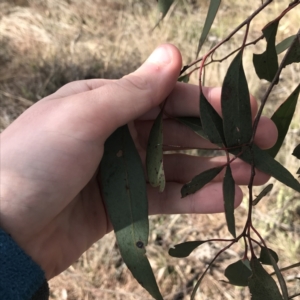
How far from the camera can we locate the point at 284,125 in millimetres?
929

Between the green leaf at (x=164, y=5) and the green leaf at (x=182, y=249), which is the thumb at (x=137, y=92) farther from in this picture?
the green leaf at (x=182, y=249)

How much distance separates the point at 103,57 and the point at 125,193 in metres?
1.67

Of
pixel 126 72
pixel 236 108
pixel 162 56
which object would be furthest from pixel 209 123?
pixel 126 72

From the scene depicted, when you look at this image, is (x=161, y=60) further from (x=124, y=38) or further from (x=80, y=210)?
(x=124, y=38)

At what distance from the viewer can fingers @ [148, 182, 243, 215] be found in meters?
0.93

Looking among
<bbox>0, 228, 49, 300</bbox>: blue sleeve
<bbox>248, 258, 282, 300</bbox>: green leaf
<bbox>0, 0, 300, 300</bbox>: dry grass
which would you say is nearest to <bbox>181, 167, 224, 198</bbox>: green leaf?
<bbox>248, 258, 282, 300</bbox>: green leaf

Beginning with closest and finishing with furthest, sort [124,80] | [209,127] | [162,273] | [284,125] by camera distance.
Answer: [209,127], [124,80], [284,125], [162,273]

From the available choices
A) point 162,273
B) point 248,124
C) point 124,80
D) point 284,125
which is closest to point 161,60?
point 124,80

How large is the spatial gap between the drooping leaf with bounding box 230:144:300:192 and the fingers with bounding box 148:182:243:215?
8.2 inches

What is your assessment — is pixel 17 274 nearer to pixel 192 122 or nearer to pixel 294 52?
pixel 192 122

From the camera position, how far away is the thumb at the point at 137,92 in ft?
2.48

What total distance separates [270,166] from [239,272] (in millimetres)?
218

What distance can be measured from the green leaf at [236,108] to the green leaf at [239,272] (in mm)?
231

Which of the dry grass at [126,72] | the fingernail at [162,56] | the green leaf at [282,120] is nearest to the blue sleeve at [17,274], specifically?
the fingernail at [162,56]
